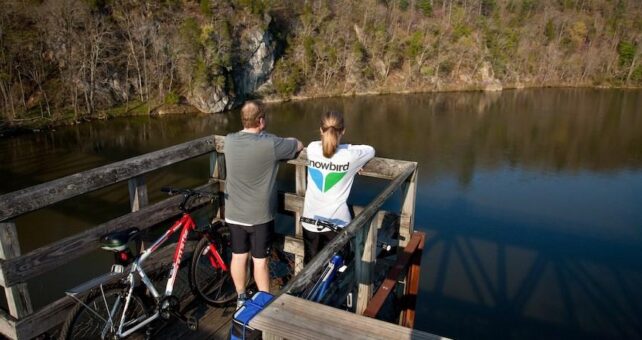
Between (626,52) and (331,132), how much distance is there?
72.4m

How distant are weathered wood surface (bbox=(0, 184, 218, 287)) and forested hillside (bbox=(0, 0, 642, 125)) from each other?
2471cm

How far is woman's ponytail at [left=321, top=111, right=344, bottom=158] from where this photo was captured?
3207 mm

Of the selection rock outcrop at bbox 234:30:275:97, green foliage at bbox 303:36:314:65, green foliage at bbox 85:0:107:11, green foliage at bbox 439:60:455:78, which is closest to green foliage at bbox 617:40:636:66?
green foliage at bbox 439:60:455:78

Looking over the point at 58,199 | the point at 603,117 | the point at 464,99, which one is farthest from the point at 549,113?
the point at 58,199

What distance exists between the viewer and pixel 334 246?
2305 millimetres

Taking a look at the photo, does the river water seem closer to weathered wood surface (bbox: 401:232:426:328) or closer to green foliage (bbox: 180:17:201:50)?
weathered wood surface (bbox: 401:232:426:328)

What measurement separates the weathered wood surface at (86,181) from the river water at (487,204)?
7.47 metres

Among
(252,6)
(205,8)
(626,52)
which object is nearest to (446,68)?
(252,6)

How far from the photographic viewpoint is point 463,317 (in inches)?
397

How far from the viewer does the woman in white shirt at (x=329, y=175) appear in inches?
128

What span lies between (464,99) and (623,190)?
2956cm

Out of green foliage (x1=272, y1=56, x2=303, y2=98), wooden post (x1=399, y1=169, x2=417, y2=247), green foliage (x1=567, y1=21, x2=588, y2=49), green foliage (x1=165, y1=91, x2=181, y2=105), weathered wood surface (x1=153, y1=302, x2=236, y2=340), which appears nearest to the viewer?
weathered wood surface (x1=153, y1=302, x2=236, y2=340)

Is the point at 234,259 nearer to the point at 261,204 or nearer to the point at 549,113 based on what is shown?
the point at 261,204

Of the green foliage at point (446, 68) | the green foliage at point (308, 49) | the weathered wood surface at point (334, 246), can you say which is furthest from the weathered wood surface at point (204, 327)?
the green foliage at point (446, 68)
